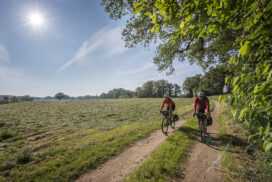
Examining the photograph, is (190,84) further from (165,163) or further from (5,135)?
(5,135)

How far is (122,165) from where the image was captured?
5160mm

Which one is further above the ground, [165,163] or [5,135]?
[165,163]

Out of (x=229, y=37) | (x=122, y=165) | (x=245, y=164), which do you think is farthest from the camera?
(x=229, y=37)

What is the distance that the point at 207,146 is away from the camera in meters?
6.45

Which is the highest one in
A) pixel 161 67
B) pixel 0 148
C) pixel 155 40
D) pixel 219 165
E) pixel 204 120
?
pixel 155 40

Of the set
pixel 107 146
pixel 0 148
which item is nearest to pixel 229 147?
pixel 107 146

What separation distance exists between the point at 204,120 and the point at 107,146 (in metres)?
6.31

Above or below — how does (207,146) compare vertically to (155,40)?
below

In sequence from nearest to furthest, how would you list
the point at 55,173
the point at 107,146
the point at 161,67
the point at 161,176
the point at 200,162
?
the point at 161,176, the point at 55,173, the point at 200,162, the point at 107,146, the point at 161,67

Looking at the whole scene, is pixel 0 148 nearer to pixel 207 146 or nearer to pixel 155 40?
pixel 207 146

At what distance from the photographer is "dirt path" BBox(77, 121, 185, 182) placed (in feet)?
14.6

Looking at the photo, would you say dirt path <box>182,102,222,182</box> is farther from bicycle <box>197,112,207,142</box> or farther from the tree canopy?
the tree canopy

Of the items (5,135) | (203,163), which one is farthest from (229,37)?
(5,135)

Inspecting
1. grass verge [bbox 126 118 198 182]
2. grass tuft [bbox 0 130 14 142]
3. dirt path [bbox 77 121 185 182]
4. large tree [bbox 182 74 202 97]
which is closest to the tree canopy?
grass verge [bbox 126 118 198 182]
